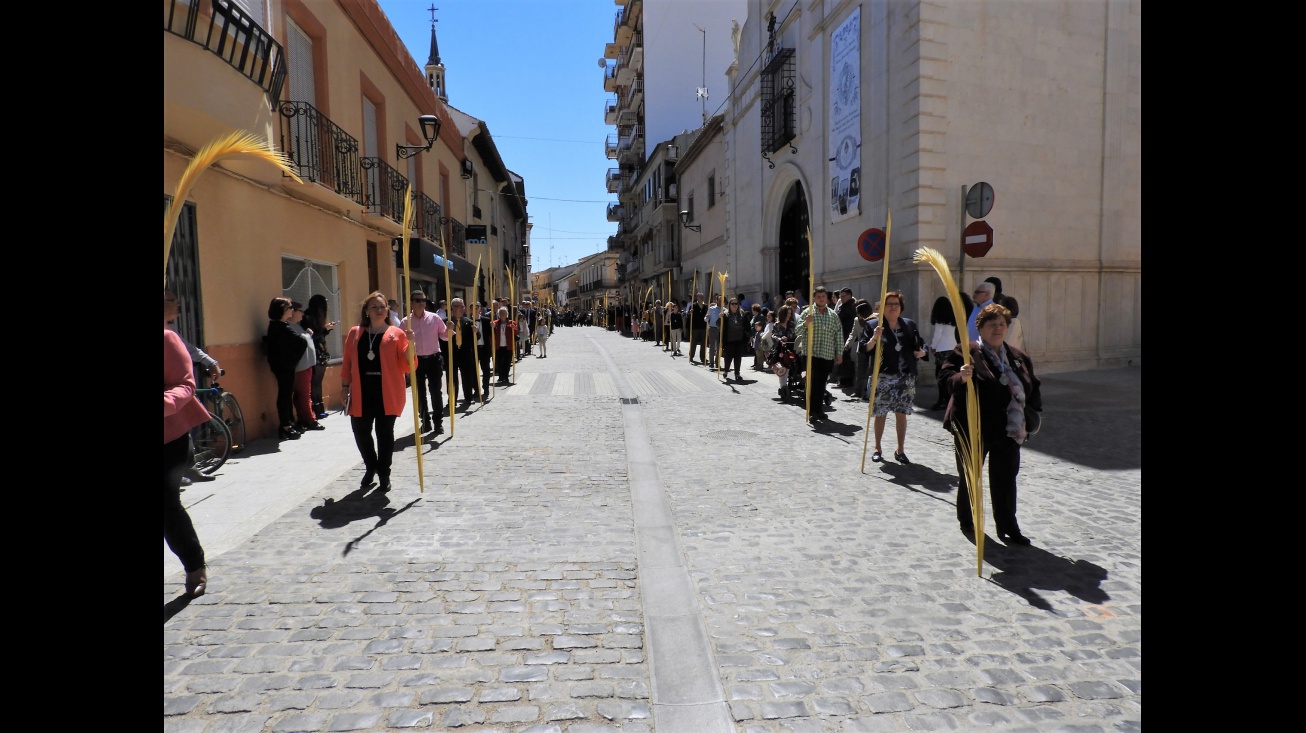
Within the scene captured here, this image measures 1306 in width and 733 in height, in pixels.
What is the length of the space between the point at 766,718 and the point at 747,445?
546 cm

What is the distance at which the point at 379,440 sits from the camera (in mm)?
6133

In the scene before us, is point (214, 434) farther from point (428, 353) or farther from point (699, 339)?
point (699, 339)

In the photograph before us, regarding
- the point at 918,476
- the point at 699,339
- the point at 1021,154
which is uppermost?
the point at 1021,154

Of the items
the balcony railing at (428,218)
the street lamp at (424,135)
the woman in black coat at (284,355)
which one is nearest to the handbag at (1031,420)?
the woman in black coat at (284,355)

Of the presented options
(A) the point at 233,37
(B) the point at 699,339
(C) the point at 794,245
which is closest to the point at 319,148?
(A) the point at 233,37

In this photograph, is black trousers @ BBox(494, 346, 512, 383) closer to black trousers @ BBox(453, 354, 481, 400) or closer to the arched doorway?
black trousers @ BBox(453, 354, 481, 400)

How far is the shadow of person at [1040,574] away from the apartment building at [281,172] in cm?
459

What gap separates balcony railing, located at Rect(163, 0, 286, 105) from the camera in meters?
6.36

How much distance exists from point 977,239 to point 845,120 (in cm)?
571

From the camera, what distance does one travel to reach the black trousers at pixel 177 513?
3.77m

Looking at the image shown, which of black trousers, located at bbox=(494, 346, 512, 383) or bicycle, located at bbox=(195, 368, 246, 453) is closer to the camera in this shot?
bicycle, located at bbox=(195, 368, 246, 453)

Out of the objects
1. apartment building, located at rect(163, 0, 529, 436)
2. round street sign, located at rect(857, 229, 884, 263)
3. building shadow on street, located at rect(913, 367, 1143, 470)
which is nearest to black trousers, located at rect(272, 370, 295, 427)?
apartment building, located at rect(163, 0, 529, 436)

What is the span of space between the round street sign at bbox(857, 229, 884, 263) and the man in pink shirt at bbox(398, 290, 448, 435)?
7367mm
